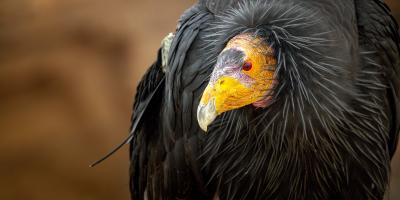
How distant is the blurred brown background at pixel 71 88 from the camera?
15.6 ft

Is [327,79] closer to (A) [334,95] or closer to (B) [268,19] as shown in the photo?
(A) [334,95]

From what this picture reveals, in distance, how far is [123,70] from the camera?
5059 mm

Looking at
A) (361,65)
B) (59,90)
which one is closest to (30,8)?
(59,90)

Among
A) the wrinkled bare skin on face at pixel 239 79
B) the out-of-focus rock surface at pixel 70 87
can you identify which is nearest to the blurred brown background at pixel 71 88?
the out-of-focus rock surface at pixel 70 87

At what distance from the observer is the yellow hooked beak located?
2211 mm

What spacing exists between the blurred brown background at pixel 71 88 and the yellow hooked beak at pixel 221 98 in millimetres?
2862

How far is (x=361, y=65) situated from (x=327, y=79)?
0.28m

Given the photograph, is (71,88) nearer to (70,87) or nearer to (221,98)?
(70,87)

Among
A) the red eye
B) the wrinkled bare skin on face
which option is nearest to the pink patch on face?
the wrinkled bare skin on face

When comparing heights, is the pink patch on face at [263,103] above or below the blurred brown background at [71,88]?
above

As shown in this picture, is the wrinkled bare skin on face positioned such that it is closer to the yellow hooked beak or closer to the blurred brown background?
the yellow hooked beak

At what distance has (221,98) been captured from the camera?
7.29 ft

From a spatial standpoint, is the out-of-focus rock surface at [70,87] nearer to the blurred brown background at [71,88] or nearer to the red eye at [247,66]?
the blurred brown background at [71,88]

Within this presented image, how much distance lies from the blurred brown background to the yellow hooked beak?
9.39ft
